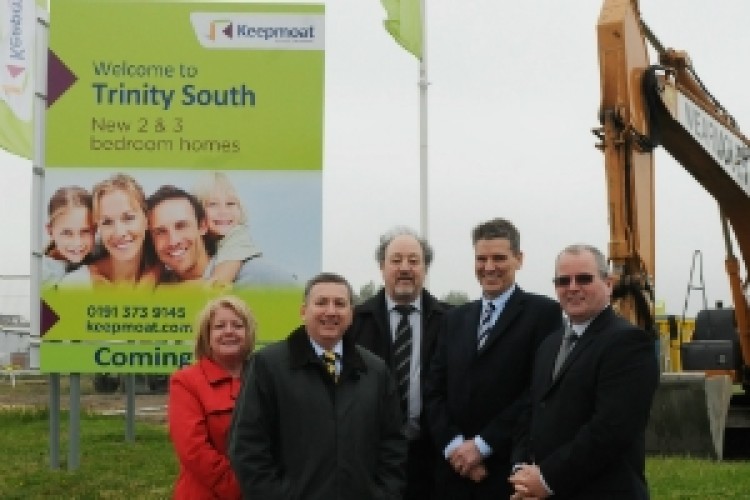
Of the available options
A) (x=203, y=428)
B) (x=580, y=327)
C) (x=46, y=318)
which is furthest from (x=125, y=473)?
(x=580, y=327)

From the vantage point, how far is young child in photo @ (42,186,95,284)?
31.0 feet

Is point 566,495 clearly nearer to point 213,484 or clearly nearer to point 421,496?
point 421,496

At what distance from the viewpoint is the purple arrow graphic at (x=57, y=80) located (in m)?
9.52

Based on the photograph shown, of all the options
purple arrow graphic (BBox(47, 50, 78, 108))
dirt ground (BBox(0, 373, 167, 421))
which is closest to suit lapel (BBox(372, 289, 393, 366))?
purple arrow graphic (BBox(47, 50, 78, 108))

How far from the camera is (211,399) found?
4.64 metres

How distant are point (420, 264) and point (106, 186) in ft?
16.5

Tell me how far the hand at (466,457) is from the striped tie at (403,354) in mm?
397

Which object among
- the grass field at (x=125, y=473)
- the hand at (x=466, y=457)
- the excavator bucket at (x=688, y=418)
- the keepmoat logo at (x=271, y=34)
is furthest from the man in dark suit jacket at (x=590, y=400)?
the excavator bucket at (x=688, y=418)

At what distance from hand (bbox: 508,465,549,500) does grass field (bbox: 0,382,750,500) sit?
5176mm

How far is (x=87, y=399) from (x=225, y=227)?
18.5 m

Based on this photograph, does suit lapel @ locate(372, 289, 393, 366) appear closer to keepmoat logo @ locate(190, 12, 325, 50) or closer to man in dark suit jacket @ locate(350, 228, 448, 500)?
man in dark suit jacket @ locate(350, 228, 448, 500)

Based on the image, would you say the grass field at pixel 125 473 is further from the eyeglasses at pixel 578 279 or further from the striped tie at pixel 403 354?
the eyeglasses at pixel 578 279

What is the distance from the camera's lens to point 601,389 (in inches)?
162

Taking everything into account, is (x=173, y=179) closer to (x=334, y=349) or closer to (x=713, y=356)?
(x=334, y=349)
